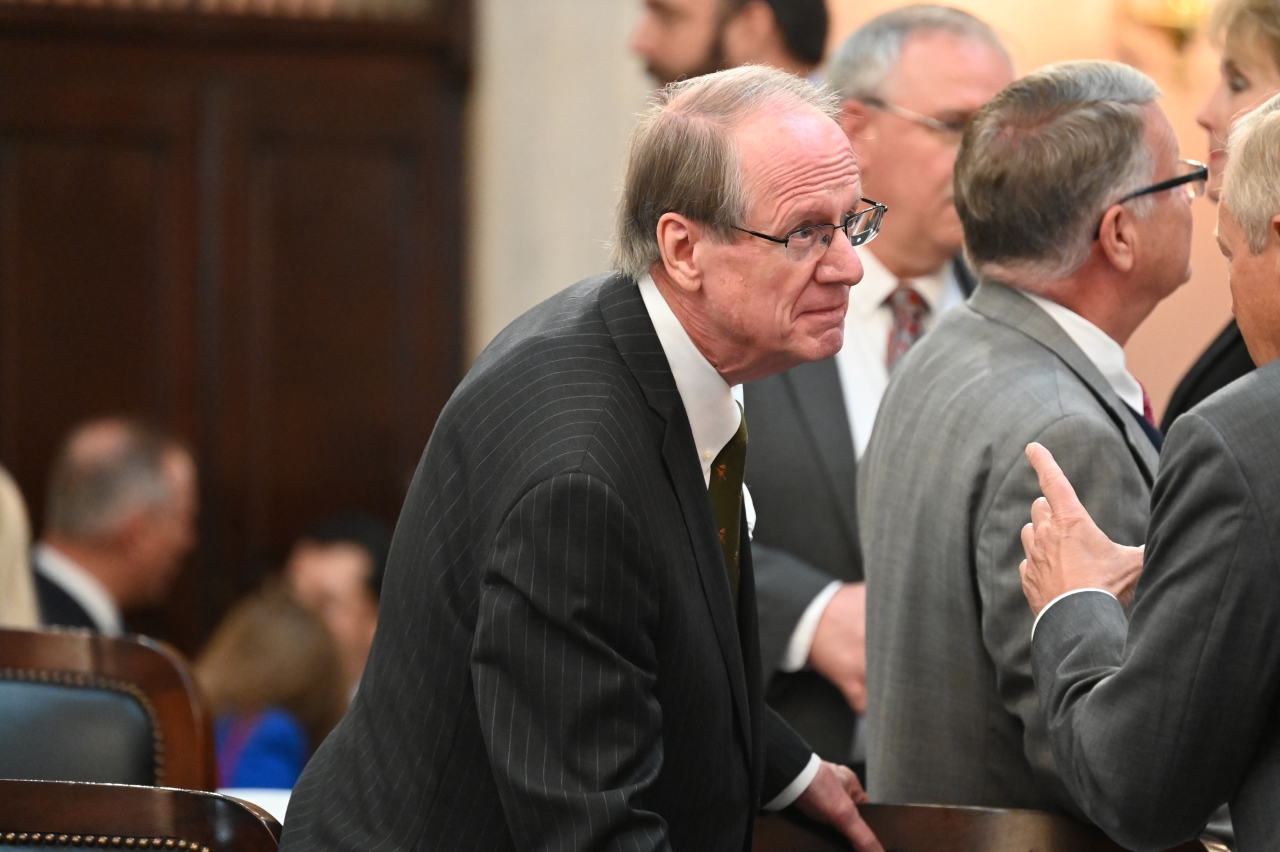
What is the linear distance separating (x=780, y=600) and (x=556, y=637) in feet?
3.95

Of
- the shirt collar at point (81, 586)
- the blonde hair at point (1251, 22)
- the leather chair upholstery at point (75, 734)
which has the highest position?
the blonde hair at point (1251, 22)

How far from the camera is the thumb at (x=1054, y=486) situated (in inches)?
69.9

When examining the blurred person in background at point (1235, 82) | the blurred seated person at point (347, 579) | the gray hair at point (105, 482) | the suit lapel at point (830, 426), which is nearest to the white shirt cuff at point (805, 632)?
the suit lapel at point (830, 426)

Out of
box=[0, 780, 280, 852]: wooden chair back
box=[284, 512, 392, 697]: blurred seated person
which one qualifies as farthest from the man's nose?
box=[284, 512, 392, 697]: blurred seated person

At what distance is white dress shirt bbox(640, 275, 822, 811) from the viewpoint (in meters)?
1.78

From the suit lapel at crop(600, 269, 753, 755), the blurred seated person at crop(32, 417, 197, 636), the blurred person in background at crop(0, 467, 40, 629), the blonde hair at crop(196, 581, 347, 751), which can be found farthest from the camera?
the blurred seated person at crop(32, 417, 197, 636)

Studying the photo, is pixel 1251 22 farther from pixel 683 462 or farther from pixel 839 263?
pixel 683 462

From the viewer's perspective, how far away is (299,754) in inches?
145

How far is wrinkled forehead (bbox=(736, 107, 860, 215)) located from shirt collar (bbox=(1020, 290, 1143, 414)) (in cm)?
48

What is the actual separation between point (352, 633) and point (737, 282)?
3599 millimetres

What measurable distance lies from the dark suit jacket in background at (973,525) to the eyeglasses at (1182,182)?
7.0 inches

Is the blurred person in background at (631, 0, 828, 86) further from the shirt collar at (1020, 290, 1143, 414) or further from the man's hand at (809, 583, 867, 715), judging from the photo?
the shirt collar at (1020, 290, 1143, 414)

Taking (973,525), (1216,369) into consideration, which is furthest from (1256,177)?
(1216,369)

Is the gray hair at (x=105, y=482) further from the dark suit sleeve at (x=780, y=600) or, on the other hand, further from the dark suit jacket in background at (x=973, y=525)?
the dark suit jacket in background at (x=973, y=525)
